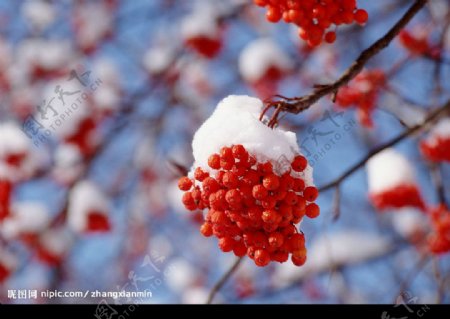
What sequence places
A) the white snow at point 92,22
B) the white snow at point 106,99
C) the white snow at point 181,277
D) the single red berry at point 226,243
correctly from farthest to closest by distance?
the white snow at point 181,277 < the white snow at point 92,22 < the white snow at point 106,99 < the single red berry at point 226,243

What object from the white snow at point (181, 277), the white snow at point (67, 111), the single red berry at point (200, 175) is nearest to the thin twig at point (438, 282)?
the single red berry at point (200, 175)

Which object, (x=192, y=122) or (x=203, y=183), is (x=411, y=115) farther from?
(x=192, y=122)

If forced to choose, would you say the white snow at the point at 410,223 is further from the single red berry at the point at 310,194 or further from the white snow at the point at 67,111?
the single red berry at the point at 310,194

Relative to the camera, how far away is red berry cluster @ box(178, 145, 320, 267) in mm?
1197

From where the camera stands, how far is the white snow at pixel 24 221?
3.94 m

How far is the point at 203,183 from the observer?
126 cm

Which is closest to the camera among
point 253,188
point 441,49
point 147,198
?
point 253,188

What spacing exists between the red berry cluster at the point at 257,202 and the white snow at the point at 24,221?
9.98ft

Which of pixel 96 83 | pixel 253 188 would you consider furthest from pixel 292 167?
pixel 96 83

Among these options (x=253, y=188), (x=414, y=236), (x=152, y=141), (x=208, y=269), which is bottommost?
(x=253, y=188)

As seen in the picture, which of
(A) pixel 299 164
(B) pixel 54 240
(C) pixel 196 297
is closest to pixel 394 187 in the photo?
(A) pixel 299 164

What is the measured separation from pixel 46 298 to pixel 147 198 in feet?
6.08

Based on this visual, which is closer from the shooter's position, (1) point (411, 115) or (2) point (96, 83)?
(1) point (411, 115)

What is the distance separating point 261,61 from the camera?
420 cm
